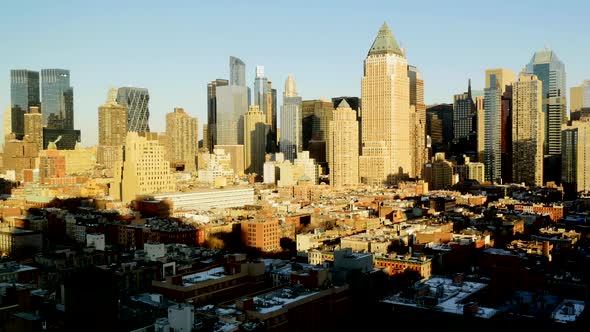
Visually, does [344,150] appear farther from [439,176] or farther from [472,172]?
[472,172]

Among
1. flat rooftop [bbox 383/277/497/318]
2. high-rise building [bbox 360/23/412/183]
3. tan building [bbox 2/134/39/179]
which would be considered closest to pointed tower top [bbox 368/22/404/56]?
high-rise building [bbox 360/23/412/183]

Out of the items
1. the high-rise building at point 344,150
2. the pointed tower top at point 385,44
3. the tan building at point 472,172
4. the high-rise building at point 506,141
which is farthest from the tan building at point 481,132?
the high-rise building at point 344,150

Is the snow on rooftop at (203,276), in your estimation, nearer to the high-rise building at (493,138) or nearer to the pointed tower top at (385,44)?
the pointed tower top at (385,44)

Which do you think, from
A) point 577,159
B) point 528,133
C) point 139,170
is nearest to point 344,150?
point 528,133

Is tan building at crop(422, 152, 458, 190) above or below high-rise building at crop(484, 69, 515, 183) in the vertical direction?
below

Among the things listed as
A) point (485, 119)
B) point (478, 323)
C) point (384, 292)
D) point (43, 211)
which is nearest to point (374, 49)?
point (485, 119)

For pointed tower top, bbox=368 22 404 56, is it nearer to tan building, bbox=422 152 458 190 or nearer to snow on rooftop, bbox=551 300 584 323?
Result: tan building, bbox=422 152 458 190

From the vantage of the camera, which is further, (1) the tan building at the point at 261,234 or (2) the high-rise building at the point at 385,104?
(2) the high-rise building at the point at 385,104
